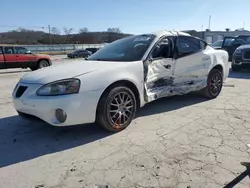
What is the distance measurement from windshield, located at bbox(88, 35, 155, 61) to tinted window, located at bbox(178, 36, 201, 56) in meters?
0.71

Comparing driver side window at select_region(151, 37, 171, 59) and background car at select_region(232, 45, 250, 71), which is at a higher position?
driver side window at select_region(151, 37, 171, 59)

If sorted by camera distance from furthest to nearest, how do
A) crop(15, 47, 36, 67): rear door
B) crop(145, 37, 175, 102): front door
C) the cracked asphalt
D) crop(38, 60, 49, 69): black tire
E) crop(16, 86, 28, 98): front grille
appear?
crop(38, 60, 49, 69): black tire
crop(15, 47, 36, 67): rear door
crop(145, 37, 175, 102): front door
crop(16, 86, 28, 98): front grille
the cracked asphalt

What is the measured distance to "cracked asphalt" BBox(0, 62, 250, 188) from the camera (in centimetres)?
268

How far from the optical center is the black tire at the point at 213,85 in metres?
5.82

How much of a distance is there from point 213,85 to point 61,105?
12.6 ft

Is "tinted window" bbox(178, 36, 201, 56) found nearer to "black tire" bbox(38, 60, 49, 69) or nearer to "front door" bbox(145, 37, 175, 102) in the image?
"front door" bbox(145, 37, 175, 102)

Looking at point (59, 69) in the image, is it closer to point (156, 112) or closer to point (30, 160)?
point (30, 160)

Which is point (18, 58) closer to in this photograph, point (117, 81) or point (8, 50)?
point (8, 50)

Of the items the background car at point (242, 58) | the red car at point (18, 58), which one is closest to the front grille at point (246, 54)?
the background car at point (242, 58)

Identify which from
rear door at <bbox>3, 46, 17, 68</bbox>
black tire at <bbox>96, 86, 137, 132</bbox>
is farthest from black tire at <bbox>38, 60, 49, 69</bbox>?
black tire at <bbox>96, 86, 137, 132</bbox>

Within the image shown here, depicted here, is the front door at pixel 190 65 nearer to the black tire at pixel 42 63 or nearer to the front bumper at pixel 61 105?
the front bumper at pixel 61 105

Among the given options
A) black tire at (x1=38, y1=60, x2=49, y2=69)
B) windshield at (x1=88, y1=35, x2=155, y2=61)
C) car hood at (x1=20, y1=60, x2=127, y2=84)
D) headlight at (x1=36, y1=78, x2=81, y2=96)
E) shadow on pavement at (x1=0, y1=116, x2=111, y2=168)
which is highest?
windshield at (x1=88, y1=35, x2=155, y2=61)

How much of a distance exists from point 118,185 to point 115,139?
1.19m

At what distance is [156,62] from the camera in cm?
461
